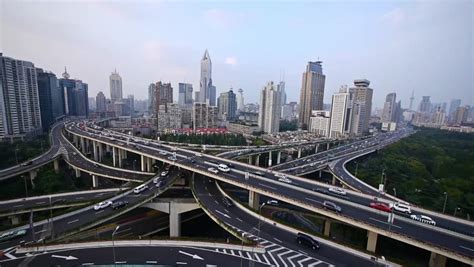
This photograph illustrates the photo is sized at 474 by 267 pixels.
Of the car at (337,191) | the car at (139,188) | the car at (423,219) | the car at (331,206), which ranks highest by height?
the car at (331,206)

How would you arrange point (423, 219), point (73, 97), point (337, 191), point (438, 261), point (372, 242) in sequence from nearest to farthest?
point (438, 261), point (372, 242), point (423, 219), point (337, 191), point (73, 97)

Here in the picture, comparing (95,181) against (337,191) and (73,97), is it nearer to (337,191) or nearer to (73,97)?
(337,191)

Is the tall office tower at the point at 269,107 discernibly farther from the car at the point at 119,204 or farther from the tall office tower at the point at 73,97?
the tall office tower at the point at 73,97

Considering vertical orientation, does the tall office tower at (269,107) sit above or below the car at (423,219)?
above

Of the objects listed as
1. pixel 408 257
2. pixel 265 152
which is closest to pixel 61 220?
pixel 408 257

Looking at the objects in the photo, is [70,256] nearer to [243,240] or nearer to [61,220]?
[61,220]

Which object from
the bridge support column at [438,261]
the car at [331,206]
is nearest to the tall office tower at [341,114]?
the car at [331,206]

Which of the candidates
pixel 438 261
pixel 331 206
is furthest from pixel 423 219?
pixel 331 206
